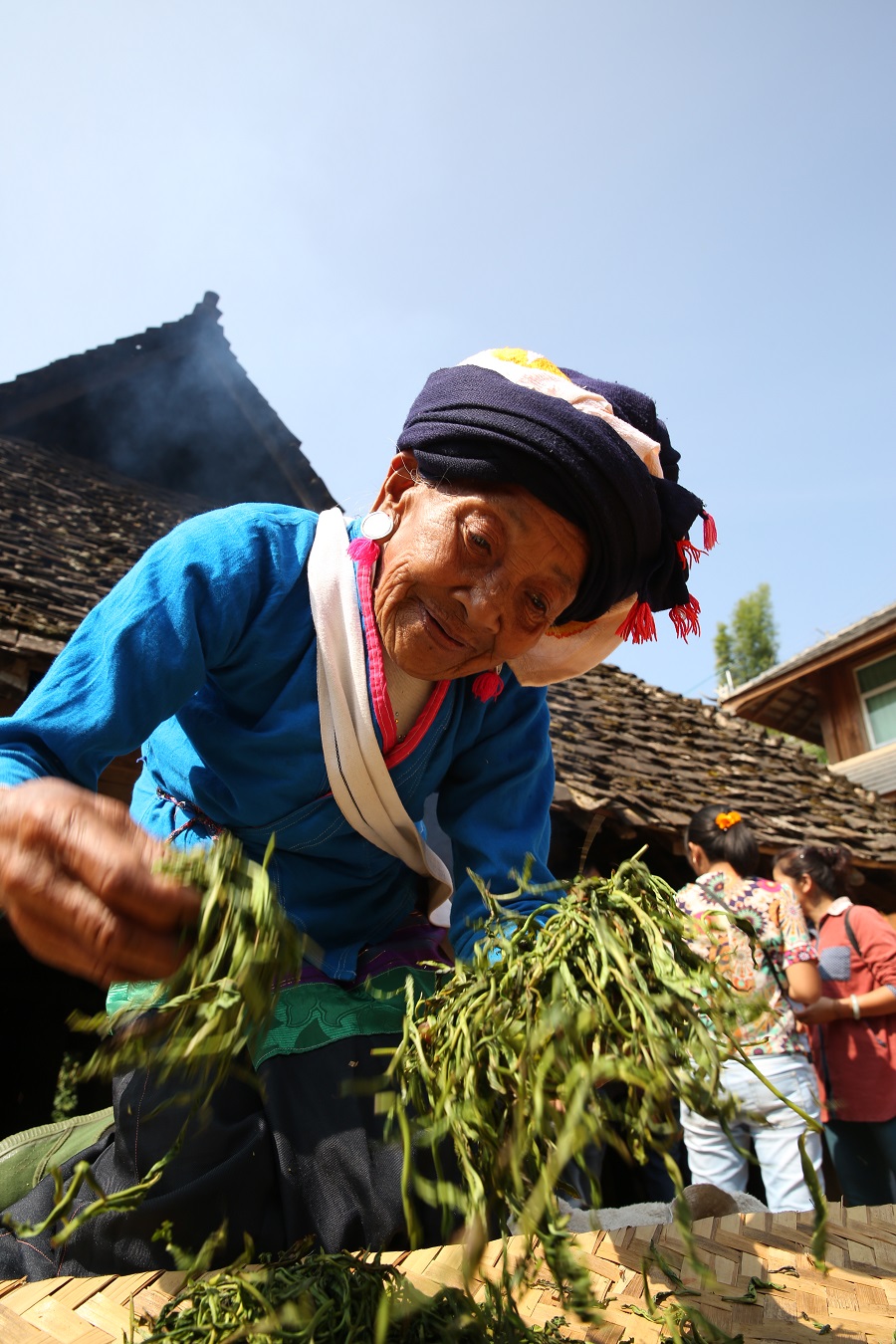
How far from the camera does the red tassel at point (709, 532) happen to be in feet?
6.60

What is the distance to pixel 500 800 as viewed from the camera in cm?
208

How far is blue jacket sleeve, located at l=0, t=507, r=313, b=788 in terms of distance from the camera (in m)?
1.42

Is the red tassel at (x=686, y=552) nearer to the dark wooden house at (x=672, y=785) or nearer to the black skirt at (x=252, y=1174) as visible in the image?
the black skirt at (x=252, y=1174)

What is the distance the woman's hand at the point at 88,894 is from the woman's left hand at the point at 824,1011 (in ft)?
12.5

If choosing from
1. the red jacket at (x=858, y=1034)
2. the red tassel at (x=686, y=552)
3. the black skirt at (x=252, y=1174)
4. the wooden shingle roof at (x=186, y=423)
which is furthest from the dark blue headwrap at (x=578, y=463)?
the wooden shingle roof at (x=186, y=423)

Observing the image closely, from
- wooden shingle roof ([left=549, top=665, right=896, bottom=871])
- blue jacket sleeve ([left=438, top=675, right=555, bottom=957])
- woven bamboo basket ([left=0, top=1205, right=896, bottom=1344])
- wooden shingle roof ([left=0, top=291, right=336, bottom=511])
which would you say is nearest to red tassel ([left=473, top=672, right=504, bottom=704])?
blue jacket sleeve ([left=438, top=675, right=555, bottom=957])

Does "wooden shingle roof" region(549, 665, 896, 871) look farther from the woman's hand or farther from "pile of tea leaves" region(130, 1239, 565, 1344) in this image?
the woman's hand

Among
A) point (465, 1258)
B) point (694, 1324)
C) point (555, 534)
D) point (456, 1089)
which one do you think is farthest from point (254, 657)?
point (694, 1324)

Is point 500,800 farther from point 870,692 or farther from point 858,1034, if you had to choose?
point 870,692

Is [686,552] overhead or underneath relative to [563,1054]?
overhead

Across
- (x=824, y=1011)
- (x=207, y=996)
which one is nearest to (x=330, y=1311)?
(x=207, y=996)

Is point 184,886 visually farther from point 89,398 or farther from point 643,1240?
point 89,398

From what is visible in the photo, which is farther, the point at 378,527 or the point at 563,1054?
the point at 378,527

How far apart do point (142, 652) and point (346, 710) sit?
0.43 metres
